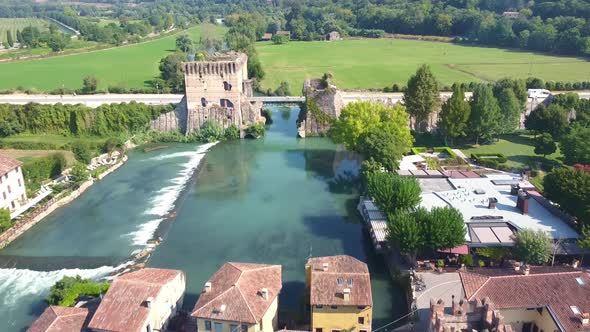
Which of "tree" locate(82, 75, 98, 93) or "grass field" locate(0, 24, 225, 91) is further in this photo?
"grass field" locate(0, 24, 225, 91)

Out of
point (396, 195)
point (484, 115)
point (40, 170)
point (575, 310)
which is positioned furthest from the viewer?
point (484, 115)

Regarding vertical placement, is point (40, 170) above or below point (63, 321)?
above

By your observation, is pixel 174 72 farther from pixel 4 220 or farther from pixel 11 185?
pixel 4 220

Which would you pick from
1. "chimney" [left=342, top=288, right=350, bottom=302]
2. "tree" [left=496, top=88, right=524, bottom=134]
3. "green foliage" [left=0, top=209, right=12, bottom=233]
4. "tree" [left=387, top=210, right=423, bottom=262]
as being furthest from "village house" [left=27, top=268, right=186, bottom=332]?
"tree" [left=496, top=88, right=524, bottom=134]

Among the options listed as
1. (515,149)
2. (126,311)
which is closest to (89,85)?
(515,149)

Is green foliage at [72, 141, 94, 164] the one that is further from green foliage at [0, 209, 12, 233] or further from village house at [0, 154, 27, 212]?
green foliage at [0, 209, 12, 233]

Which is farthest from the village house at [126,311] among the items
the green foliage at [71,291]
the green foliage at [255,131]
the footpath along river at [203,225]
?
the green foliage at [255,131]
